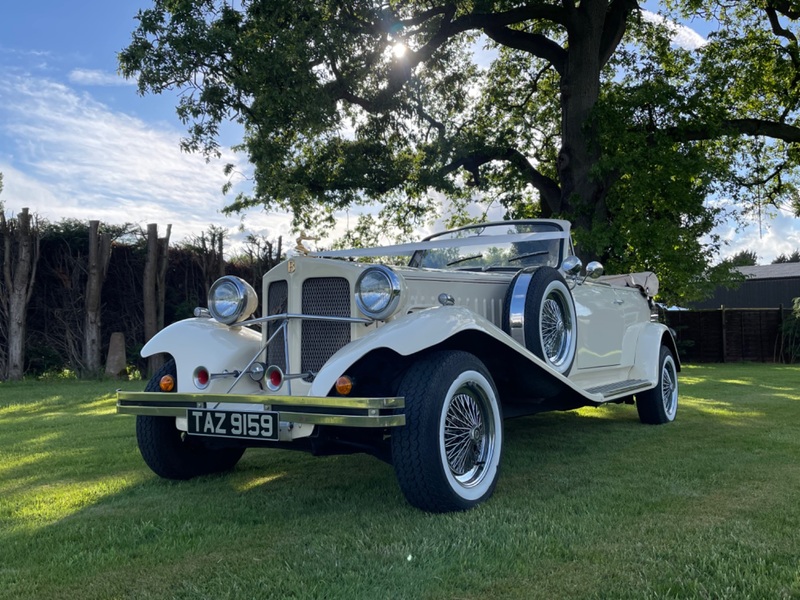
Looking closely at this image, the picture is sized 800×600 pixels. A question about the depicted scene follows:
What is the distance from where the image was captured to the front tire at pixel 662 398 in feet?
20.8

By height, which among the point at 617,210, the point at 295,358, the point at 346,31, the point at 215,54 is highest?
the point at 346,31

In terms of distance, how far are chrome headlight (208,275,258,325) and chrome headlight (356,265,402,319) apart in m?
1.03

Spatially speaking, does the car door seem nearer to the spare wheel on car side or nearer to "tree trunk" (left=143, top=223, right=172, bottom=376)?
the spare wheel on car side

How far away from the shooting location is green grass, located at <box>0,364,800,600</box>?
234 centimetres

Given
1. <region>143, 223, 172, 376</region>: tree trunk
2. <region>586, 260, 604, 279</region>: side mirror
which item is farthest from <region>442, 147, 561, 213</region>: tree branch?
<region>586, 260, 604, 279</region>: side mirror

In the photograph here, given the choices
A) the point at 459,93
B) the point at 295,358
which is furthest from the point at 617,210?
the point at 295,358

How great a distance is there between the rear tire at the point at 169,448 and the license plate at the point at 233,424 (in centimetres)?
62

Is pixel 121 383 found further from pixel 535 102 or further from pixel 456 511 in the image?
pixel 535 102

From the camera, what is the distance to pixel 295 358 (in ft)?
12.7

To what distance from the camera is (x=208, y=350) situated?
3988 millimetres

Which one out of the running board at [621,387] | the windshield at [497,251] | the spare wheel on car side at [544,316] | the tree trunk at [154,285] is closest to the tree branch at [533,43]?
the tree trunk at [154,285]

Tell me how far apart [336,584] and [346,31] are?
10.4 meters

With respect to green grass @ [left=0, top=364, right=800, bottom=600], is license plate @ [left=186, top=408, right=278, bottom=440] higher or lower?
higher

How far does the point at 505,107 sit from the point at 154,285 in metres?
9.57
